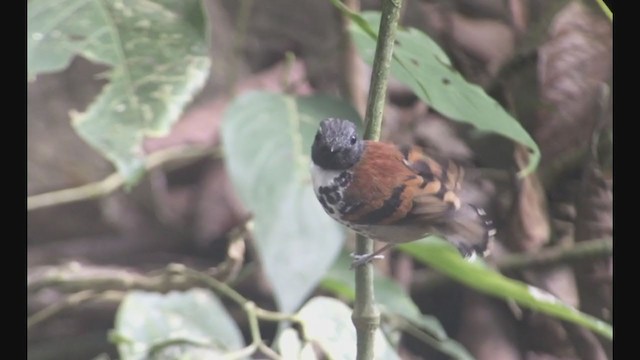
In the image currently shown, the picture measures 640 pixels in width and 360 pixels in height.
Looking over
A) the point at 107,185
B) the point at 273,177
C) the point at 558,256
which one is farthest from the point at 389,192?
the point at 107,185

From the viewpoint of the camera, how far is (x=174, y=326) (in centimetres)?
93

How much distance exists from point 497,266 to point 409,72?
0.62 meters

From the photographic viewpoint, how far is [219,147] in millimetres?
1438

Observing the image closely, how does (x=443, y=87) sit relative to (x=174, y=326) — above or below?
above

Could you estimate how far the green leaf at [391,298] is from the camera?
95cm

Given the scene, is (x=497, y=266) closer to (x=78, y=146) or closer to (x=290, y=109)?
(x=290, y=109)

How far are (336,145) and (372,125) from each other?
0.02 meters

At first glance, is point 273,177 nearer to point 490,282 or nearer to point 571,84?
point 490,282

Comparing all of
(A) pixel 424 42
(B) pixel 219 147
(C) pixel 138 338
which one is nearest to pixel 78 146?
(B) pixel 219 147

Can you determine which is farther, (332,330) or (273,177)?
(273,177)

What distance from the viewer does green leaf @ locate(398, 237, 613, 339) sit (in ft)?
2.81

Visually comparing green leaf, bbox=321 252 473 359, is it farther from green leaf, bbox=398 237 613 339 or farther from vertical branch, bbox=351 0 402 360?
vertical branch, bbox=351 0 402 360

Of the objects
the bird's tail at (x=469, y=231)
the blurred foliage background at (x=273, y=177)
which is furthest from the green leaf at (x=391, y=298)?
the bird's tail at (x=469, y=231)

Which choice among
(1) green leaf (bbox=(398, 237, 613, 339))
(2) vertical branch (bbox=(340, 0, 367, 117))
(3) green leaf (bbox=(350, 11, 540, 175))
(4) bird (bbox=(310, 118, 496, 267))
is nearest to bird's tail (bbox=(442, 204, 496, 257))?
(4) bird (bbox=(310, 118, 496, 267))
